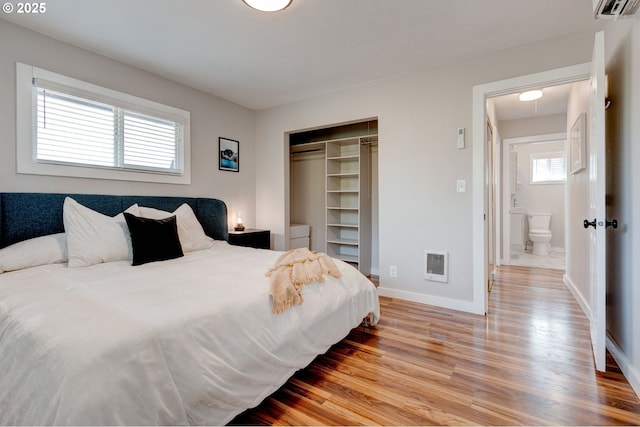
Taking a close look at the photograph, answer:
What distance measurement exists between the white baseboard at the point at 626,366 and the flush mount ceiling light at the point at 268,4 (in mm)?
3050

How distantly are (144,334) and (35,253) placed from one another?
5.47 ft

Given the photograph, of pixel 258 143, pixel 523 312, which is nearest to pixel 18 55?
pixel 258 143

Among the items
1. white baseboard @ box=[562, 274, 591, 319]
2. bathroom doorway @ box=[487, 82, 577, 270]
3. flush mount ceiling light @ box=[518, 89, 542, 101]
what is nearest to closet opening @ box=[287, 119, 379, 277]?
flush mount ceiling light @ box=[518, 89, 542, 101]

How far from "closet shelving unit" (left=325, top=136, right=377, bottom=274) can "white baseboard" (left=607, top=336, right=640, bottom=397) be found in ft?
8.42

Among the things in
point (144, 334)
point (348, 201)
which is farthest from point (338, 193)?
point (144, 334)

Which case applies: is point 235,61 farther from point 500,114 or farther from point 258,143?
point 500,114

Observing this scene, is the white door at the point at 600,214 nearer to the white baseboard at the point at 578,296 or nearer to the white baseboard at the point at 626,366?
the white baseboard at the point at 626,366

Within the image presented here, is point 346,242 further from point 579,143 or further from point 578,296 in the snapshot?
point 579,143

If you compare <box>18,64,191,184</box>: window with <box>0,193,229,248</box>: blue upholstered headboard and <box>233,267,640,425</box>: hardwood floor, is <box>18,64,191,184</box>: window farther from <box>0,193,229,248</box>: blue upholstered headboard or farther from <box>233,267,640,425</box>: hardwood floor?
<box>233,267,640,425</box>: hardwood floor

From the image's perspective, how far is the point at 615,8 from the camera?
66.6 inches

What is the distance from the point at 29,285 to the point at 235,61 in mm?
2413

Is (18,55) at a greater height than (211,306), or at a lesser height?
greater

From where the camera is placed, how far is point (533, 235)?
5.96 meters

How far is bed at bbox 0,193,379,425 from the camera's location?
954mm
